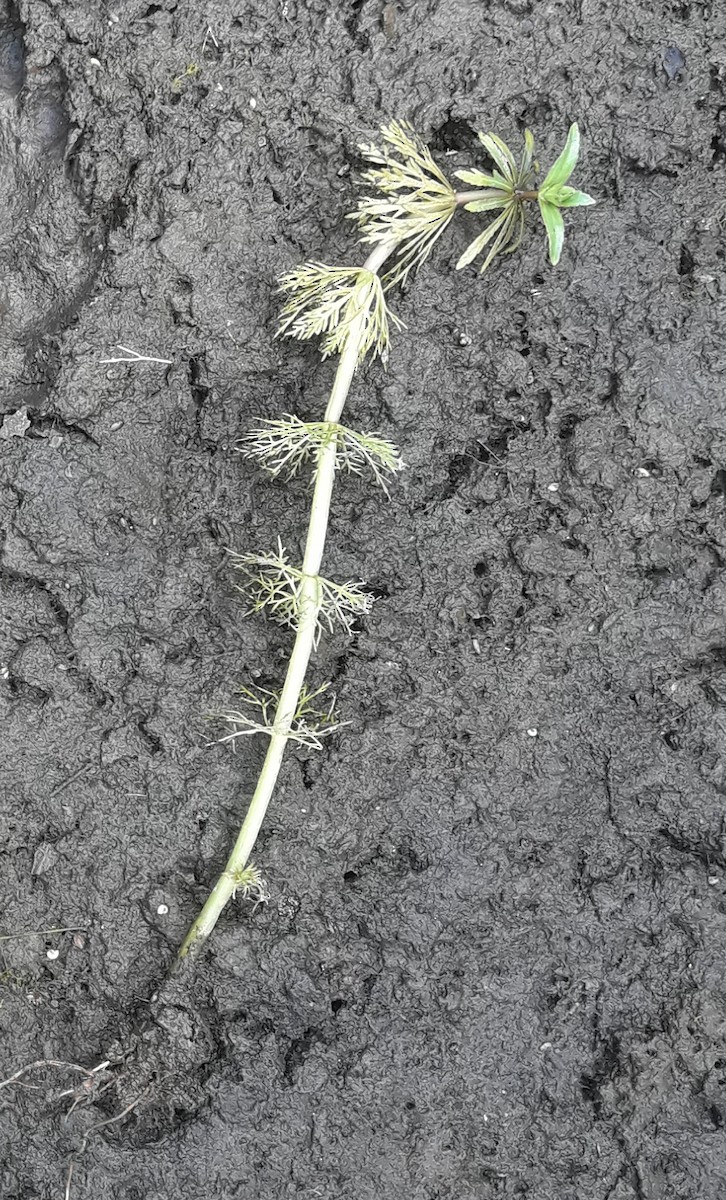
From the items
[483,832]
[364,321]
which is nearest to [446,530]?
[364,321]

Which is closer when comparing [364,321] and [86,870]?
[364,321]

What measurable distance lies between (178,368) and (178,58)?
2.16 feet

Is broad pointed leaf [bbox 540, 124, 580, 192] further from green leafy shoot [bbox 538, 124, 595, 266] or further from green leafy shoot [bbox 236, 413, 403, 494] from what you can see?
green leafy shoot [bbox 236, 413, 403, 494]

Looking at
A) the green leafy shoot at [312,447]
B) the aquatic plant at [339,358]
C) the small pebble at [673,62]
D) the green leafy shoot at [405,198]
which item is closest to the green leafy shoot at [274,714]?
the aquatic plant at [339,358]

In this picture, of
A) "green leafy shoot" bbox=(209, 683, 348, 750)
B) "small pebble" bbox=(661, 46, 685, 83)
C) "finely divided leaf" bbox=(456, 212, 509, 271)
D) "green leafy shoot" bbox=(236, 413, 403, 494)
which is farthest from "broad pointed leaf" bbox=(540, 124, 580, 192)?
"green leafy shoot" bbox=(209, 683, 348, 750)

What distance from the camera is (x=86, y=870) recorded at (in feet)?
7.30

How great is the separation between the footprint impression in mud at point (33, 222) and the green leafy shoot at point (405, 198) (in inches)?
25.3

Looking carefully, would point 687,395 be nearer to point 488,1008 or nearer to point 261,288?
point 261,288

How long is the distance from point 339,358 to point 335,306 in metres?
0.15

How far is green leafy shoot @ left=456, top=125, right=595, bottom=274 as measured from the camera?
198 centimetres

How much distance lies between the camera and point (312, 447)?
2.14 m

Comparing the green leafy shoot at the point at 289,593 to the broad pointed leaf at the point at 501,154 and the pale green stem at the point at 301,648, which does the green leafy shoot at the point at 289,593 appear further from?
the broad pointed leaf at the point at 501,154

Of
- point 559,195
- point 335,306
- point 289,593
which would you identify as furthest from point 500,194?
point 289,593

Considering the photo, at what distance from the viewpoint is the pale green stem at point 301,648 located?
2061 mm
